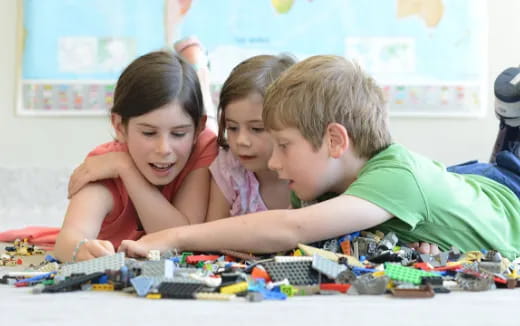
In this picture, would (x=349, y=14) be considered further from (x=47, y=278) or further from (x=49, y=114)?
(x=47, y=278)

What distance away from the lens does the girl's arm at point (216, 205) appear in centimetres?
166

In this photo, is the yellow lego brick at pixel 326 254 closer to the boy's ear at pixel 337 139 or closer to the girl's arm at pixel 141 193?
the boy's ear at pixel 337 139

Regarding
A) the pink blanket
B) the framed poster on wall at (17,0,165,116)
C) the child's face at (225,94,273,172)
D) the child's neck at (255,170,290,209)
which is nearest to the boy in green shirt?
the child's face at (225,94,273,172)

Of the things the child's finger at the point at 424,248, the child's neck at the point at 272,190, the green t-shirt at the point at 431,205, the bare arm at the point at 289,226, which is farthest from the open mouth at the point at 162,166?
the child's finger at the point at 424,248

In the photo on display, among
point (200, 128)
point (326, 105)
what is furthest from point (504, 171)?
point (200, 128)

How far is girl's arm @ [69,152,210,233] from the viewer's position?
1585mm

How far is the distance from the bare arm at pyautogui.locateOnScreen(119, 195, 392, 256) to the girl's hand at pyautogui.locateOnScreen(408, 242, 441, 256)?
4.5 inches

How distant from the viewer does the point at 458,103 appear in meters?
3.07

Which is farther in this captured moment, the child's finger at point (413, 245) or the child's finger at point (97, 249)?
the child's finger at point (413, 245)

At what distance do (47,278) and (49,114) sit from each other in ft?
6.75

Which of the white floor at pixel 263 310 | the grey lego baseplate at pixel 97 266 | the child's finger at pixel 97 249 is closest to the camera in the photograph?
the white floor at pixel 263 310

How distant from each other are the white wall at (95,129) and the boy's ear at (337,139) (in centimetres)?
175

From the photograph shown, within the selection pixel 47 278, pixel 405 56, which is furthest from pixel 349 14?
pixel 47 278

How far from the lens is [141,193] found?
62.5 inches
